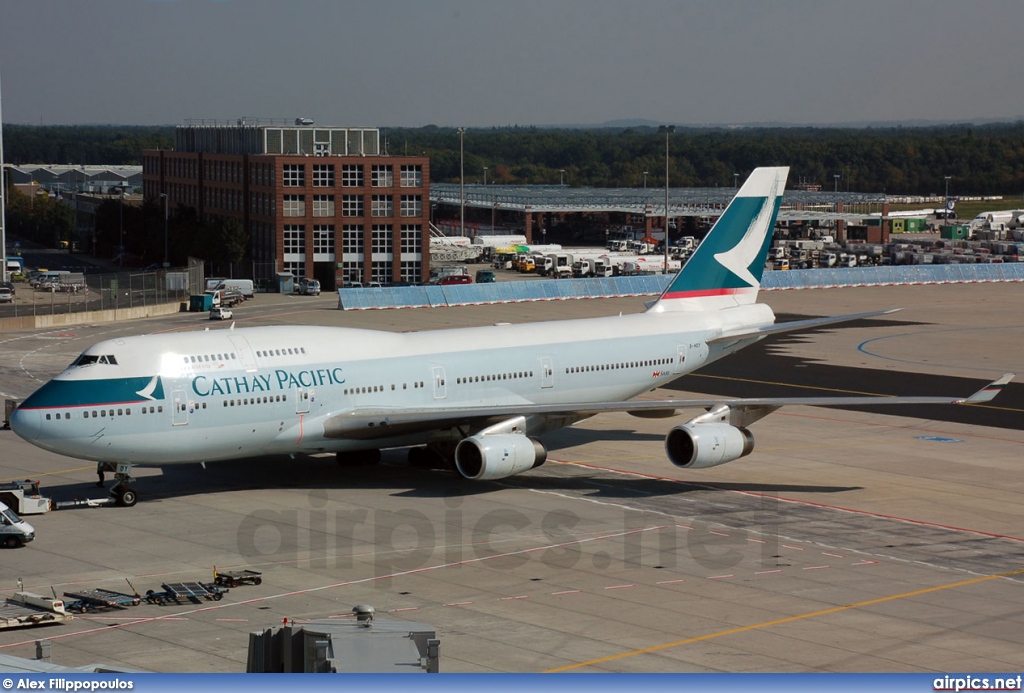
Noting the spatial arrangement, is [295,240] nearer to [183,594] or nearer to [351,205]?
[351,205]

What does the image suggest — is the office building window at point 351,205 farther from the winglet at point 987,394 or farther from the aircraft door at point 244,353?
the winglet at point 987,394

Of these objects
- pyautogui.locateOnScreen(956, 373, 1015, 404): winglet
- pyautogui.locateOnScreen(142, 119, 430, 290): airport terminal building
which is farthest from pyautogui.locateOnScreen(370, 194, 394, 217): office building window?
pyautogui.locateOnScreen(956, 373, 1015, 404): winglet

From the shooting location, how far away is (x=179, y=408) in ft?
137

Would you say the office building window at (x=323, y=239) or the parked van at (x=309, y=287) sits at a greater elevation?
the office building window at (x=323, y=239)

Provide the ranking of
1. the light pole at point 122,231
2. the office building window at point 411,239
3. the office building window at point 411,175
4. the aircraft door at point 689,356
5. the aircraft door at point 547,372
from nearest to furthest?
the aircraft door at point 547,372, the aircraft door at point 689,356, the office building window at point 411,175, the office building window at point 411,239, the light pole at point 122,231

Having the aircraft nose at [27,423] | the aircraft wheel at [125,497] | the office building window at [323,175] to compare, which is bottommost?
the aircraft wheel at [125,497]

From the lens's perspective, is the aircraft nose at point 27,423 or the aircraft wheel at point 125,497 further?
the aircraft wheel at point 125,497

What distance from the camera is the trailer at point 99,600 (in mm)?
31550

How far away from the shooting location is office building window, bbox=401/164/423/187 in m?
139

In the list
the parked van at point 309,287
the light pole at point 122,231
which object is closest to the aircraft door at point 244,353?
the parked van at point 309,287

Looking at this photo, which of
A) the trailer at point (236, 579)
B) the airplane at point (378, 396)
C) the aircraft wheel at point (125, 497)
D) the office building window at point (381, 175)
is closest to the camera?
the trailer at point (236, 579)

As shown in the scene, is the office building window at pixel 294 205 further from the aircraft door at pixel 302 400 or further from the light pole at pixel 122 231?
the aircraft door at pixel 302 400

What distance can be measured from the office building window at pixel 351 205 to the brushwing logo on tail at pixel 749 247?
83481mm

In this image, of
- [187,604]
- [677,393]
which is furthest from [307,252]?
[187,604]
